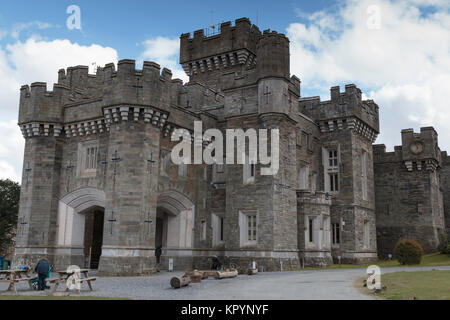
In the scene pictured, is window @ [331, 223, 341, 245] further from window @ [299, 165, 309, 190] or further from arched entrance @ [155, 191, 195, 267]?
arched entrance @ [155, 191, 195, 267]

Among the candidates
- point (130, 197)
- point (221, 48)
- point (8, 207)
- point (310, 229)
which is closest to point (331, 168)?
point (310, 229)

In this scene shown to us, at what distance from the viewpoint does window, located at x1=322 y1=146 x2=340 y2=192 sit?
115ft

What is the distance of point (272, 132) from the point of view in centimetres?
2805

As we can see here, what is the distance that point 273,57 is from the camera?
28.4 metres

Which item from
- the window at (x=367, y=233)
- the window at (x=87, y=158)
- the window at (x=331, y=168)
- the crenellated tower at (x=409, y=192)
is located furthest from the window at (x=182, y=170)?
the crenellated tower at (x=409, y=192)

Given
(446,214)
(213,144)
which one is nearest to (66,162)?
(213,144)

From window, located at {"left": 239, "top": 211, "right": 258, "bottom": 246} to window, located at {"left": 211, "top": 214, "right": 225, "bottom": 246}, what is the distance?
2.44 metres

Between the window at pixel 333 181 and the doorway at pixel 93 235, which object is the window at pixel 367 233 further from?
the doorway at pixel 93 235

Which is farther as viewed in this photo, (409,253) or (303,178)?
(303,178)

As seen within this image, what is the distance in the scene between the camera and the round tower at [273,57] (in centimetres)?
2827
